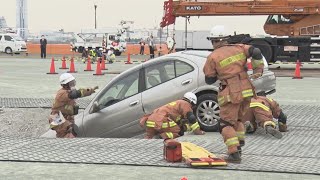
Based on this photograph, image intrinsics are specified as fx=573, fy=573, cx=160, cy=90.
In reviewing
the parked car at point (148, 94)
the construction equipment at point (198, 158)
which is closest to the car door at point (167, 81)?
the parked car at point (148, 94)

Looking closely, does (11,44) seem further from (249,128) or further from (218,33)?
(218,33)

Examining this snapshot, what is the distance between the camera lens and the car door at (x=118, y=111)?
30.6 ft

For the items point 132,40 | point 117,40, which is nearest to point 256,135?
point 117,40

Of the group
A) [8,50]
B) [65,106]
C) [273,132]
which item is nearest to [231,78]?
[273,132]

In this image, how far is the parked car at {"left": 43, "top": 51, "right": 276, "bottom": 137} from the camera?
30.4ft

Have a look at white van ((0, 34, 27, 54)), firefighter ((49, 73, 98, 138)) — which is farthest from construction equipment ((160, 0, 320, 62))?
white van ((0, 34, 27, 54))

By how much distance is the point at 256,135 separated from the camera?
340 inches

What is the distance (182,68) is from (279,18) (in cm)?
1888

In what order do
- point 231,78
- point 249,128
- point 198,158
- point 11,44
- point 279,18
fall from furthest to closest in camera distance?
point 11,44 → point 279,18 → point 249,128 → point 231,78 → point 198,158

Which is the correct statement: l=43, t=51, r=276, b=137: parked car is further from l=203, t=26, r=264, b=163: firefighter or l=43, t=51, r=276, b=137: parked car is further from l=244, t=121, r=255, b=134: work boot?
l=203, t=26, r=264, b=163: firefighter

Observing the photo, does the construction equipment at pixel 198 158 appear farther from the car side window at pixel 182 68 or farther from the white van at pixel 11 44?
the white van at pixel 11 44

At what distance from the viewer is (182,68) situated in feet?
31.0

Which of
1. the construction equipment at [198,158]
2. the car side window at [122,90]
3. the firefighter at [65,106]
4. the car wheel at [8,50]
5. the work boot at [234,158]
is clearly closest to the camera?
the construction equipment at [198,158]

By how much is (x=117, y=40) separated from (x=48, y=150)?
4573cm
